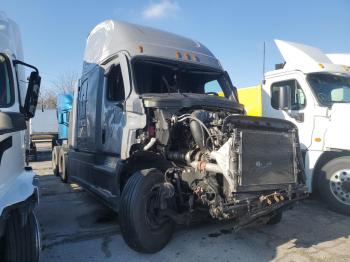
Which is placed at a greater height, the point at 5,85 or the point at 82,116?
the point at 5,85

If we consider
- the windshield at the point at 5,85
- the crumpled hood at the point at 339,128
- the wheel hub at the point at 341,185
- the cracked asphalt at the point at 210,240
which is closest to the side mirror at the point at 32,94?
the windshield at the point at 5,85

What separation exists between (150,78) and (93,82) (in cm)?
154

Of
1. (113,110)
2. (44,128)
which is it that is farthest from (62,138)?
(113,110)

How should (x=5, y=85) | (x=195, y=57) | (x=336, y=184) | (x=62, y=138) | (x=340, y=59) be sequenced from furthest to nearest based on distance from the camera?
(x=62, y=138)
(x=340, y=59)
(x=336, y=184)
(x=195, y=57)
(x=5, y=85)

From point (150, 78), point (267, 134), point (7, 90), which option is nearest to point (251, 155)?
point (267, 134)

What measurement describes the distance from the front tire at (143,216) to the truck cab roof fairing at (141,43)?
6.82 feet

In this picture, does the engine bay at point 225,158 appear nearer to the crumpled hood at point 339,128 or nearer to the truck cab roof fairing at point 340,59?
the crumpled hood at point 339,128

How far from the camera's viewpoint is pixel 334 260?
14.7 feet

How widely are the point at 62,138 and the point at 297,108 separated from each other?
10.8 m

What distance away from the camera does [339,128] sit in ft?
21.5

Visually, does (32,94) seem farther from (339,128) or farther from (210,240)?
(339,128)

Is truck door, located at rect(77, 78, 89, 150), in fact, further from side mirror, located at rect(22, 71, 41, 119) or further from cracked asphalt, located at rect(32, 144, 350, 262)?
side mirror, located at rect(22, 71, 41, 119)

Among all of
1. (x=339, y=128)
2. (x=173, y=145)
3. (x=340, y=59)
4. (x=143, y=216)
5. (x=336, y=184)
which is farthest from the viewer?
(x=340, y=59)

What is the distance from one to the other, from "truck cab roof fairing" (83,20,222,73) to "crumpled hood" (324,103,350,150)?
7.45 feet
